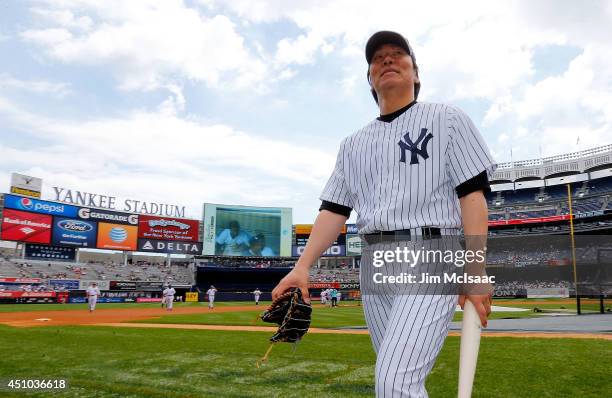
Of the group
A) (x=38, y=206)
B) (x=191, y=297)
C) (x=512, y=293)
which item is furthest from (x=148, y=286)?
(x=512, y=293)

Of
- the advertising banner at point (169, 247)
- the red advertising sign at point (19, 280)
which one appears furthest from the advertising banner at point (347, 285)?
the red advertising sign at point (19, 280)

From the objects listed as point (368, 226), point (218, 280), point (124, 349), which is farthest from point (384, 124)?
point (218, 280)

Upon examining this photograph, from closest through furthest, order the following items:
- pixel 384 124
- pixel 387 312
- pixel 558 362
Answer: pixel 387 312 < pixel 384 124 < pixel 558 362

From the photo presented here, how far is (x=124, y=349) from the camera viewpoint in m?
8.27

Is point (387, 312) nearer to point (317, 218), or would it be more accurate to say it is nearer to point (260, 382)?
point (317, 218)

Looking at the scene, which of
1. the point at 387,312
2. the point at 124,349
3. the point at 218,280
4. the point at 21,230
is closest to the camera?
the point at 387,312

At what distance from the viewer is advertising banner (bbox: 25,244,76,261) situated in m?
38.1

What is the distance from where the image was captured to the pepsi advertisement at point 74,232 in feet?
128

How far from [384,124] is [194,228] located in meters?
47.6

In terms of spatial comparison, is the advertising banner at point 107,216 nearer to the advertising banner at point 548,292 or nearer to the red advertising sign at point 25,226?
the red advertising sign at point 25,226

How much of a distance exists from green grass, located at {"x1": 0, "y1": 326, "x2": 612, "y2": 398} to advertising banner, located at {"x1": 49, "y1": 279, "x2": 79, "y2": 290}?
85.5 feet

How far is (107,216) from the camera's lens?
42.5 m

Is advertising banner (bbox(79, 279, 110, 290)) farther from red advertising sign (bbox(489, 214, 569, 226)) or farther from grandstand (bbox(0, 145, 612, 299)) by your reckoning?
red advertising sign (bbox(489, 214, 569, 226))

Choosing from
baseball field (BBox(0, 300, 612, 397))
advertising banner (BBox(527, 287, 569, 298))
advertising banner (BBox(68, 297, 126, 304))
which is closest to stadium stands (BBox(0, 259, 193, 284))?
advertising banner (BBox(68, 297, 126, 304))
